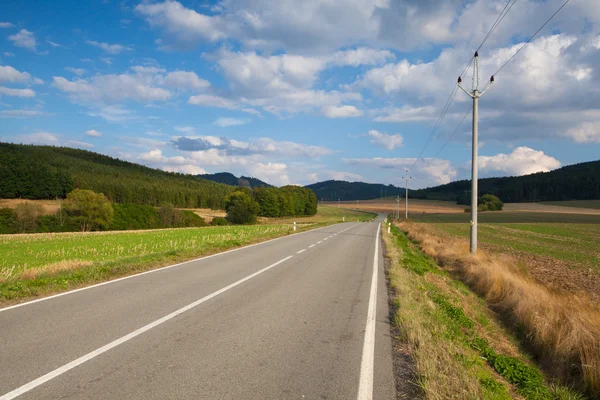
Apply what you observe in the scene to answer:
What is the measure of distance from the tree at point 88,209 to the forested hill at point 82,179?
19.6 m

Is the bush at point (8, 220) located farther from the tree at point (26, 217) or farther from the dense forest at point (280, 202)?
the dense forest at point (280, 202)

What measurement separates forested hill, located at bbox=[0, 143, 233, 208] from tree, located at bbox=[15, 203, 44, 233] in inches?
805

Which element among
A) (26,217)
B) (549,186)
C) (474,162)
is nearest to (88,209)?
(26,217)

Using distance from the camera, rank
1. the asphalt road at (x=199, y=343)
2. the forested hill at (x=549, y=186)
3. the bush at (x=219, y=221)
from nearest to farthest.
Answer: the asphalt road at (x=199, y=343)
the bush at (x=219, y=221)
the forested hill at (x=549, y=186)

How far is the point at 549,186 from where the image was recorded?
12888 centimetres

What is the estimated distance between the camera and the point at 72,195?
72.8 meters

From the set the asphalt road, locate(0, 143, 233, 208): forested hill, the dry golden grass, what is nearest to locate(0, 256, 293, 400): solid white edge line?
the asphalt road

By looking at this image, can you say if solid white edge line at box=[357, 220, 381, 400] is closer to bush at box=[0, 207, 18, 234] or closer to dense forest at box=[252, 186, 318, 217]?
bush at box=[0, 207, 18, 234]

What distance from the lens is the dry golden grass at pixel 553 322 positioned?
5930 millimetres

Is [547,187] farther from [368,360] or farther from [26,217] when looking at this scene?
[368,360]

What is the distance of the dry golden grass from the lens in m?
5.93

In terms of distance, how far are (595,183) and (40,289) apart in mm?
139958

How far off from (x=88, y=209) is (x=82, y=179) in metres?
38.1

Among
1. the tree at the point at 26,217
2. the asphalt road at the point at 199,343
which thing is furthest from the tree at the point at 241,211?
the asphalt road at the point at 199,343
